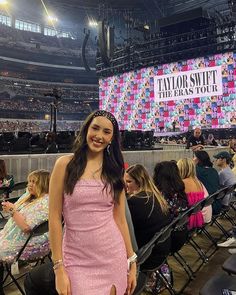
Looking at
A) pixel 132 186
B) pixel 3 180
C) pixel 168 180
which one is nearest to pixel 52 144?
pixel 3 180

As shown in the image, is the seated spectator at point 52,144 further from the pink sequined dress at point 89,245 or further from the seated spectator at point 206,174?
the pink sequined dress at point 89,245

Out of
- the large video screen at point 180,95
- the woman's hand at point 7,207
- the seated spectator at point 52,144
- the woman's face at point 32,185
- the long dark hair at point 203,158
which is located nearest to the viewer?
the woman's hand at point 7,207

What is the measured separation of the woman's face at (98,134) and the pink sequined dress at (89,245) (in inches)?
6.2

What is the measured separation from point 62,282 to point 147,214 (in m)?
1.08

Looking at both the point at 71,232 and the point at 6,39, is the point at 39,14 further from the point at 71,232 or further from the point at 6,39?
the point at 71,232

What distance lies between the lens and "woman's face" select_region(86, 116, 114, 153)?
1.41 m

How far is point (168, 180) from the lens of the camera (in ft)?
9.74

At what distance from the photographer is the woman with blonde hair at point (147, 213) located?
2.23 metres

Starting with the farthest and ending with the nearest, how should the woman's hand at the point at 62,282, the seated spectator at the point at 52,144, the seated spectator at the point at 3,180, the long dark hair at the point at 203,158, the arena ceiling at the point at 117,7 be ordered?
1. the arena ceiling at the point at 117,7
2. the seated spectator at the point at 52,144
3. the long dark hair at the point at 203,158
4. the seated spectator at the point at 3,180
5. the woman's hand at the point at 62,282

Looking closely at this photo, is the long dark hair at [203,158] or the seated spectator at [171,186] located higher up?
the long dark hair at [203,158]

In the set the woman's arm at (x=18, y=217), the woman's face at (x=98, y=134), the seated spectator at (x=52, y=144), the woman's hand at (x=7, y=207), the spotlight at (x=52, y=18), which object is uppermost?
the spotlight at (x=52, y=18)

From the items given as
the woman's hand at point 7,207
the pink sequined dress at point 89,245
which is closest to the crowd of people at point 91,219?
the pink sequined dress at point 89,245

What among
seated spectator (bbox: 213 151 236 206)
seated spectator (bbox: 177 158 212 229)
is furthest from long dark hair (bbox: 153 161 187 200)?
seated spectator (bbox: 213 151 236 206)

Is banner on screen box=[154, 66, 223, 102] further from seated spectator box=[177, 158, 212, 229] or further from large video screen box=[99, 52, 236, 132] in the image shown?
seated spectator box=[177, 158, 212, 229]
